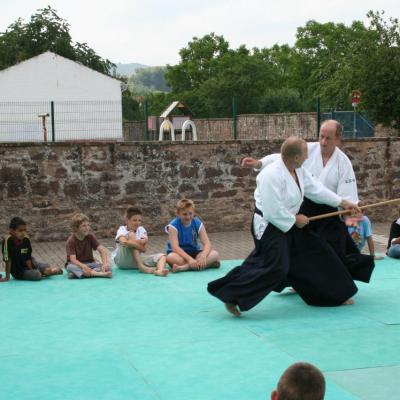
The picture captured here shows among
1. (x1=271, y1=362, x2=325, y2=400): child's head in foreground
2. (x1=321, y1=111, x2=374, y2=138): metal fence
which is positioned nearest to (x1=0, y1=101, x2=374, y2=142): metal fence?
(x1=321, y1=111, x2=374, y2=138): metal fence

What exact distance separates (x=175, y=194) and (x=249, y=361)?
30.7 ft

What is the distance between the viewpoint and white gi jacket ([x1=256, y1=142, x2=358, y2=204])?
28.4 ft

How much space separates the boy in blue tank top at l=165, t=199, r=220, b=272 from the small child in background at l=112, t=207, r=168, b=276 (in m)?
0.19

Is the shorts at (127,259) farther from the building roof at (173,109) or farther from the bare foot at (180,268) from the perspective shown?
the building roof at (173,109)

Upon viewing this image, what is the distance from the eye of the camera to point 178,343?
6910 millimetres

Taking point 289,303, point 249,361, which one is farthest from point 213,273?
point 249,361

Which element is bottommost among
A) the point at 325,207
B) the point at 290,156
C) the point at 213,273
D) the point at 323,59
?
the point at 213,273

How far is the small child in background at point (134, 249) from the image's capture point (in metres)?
10.8

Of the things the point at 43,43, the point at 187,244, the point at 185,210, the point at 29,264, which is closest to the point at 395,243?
the point at 187,244

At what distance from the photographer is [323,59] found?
7788 centimetres

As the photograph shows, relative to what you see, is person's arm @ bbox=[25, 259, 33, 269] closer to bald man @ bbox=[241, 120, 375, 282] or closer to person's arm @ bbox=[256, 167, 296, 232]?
bald man @ bbox=[241, 120, 375, 282]

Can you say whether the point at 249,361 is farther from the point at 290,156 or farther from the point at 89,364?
the point at 290,156

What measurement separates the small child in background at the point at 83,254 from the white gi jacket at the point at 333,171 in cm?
276

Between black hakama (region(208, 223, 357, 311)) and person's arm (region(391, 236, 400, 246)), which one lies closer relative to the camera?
black hakama (region(208, 223, 357, 311))
